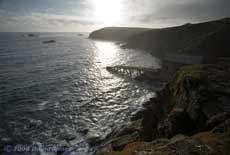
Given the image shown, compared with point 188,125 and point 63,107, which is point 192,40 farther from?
point 188,125

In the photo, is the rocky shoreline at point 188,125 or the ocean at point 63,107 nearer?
the rocky shoreline at point 188,125

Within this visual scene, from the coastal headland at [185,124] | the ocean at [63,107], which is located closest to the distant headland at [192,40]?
the ocean at [63,107]

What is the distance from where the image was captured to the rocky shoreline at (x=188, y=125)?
11.2 meters

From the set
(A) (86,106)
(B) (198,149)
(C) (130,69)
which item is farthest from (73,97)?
(B) (198,149)

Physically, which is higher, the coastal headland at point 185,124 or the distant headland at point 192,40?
the distant headland at point 192,40

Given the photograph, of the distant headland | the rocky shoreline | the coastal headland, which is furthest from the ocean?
the distant headland

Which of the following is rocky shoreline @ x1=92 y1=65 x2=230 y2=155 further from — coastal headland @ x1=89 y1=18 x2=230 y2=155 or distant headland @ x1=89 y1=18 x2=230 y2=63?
distant headland @ x1=89 y1=18 x2=230 y2=63

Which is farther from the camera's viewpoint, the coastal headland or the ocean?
the ocean

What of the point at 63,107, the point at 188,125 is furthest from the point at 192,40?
the point at 188,125

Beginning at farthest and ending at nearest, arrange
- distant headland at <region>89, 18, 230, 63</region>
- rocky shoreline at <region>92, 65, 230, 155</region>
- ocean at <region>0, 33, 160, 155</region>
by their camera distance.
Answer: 1. distant headland at <region>89, 18, 230, 63</region>
2. ocean at <region>0, 33, 160, 155</region>
3. rocky shoreline at <region>92, 65, 230, 155</region>

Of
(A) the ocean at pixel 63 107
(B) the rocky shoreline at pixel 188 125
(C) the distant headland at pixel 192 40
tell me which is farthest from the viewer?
(C) the distant headland at pixel 192 40

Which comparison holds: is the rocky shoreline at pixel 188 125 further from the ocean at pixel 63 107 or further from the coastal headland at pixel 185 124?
the ocean at pixel 63 107

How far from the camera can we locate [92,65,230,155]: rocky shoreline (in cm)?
1116

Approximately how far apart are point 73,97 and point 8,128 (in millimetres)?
12898
